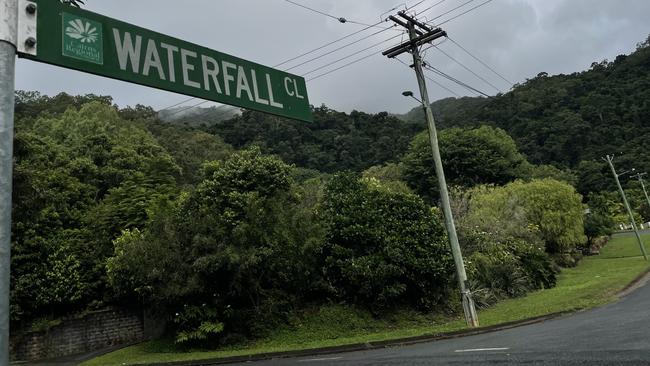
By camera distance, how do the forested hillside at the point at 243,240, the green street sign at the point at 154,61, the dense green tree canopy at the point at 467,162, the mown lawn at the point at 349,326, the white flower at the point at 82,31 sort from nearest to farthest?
the green street sign at the point at 154,61, the white flower at the point at 82,31, the mown lawn at the point at 349,326, the forested hillside at the point at 243,240, the dense green tree canopy at the point at 467,162

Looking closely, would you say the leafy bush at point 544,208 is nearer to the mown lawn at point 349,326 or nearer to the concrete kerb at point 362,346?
the mown lawn at point 349,326

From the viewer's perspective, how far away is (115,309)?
22.7 metres

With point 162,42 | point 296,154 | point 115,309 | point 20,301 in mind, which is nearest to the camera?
point 162,42

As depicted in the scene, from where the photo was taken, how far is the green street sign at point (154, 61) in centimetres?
352

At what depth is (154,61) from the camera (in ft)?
13.3

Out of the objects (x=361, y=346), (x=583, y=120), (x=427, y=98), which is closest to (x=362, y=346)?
(x=361, y=346)

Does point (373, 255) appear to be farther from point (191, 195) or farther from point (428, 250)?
point (191, 195)

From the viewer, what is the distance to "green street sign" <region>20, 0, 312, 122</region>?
352 centimetres

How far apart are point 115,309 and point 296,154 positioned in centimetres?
5202

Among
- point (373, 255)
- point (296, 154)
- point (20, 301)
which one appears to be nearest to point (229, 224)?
point (373, 255)

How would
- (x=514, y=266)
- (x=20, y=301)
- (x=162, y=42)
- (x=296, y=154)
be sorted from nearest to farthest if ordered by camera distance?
1. (x=162, y=42)
2. (x=20, y=301)
3. (x=514, y=266)
4. (x=296, y=154)

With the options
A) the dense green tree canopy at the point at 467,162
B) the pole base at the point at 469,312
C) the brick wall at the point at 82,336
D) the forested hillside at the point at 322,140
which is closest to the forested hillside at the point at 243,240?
the brick wall at the point at 82,336

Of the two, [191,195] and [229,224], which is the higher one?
[191,195]

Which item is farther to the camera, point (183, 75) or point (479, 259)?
point (479, 259)
